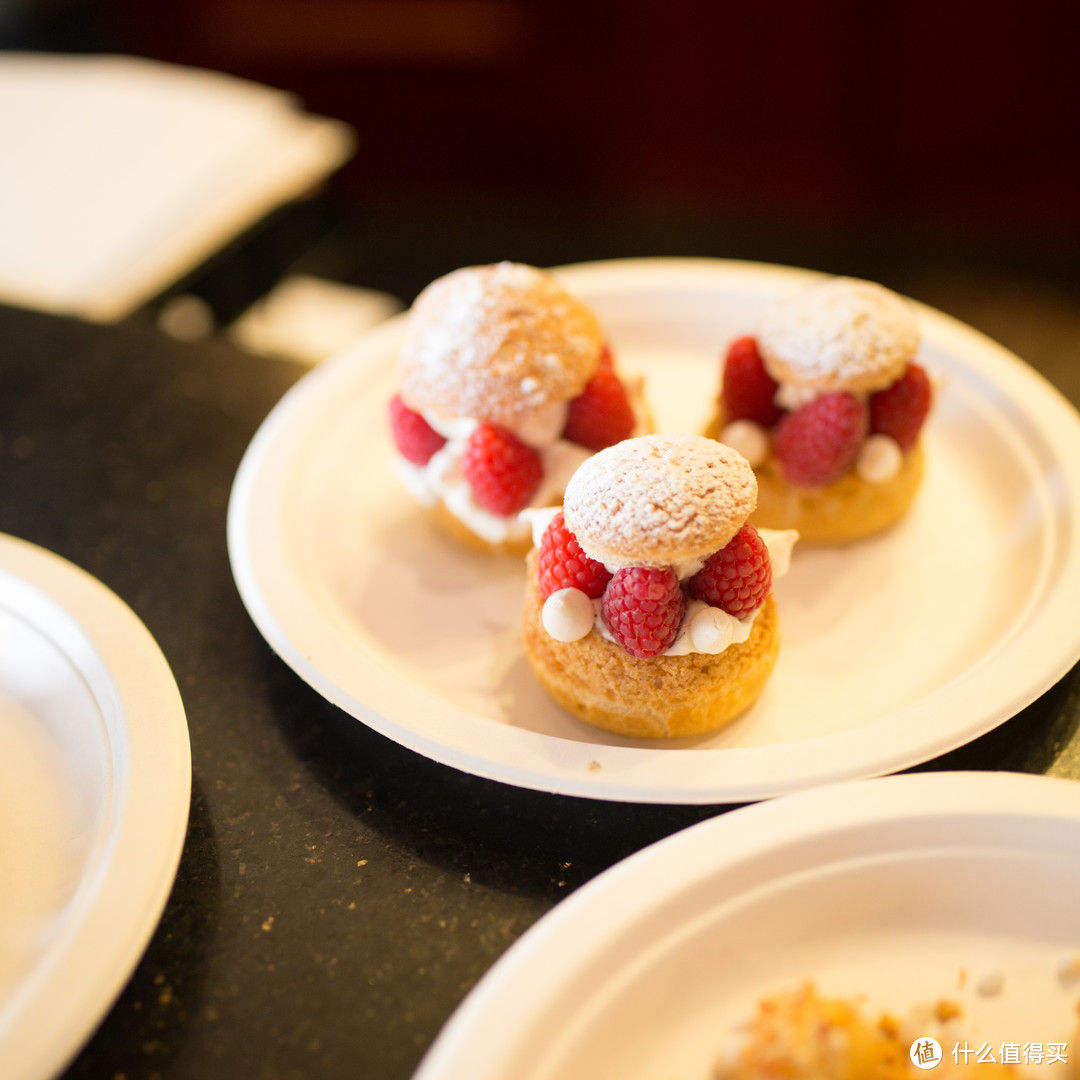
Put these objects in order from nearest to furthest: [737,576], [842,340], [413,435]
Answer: [737,576] < [842,340] < [413,435]

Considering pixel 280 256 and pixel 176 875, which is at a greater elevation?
pixel 176 875

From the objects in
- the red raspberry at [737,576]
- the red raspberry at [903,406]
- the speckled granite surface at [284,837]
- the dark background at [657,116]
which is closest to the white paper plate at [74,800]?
the speckled granite surface at [284,837]

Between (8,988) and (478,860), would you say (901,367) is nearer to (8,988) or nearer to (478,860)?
(478,860)

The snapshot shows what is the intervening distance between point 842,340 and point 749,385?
5.1 inches

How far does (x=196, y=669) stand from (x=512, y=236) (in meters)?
2.57

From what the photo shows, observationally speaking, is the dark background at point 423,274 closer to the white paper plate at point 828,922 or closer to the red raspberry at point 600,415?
the white paper plate at point 828,922

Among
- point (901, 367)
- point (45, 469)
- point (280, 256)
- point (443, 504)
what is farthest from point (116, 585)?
point (280, 256)

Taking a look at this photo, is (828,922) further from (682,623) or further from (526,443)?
(526,443)

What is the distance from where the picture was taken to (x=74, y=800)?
95 centimetres

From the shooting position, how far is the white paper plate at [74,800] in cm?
74

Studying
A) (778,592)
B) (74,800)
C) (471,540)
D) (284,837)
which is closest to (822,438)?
(778,592)

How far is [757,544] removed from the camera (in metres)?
0.96

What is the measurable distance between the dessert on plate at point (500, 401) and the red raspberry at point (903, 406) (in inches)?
11.8

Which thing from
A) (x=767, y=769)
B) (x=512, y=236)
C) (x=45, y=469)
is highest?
(x=767, y=769)
